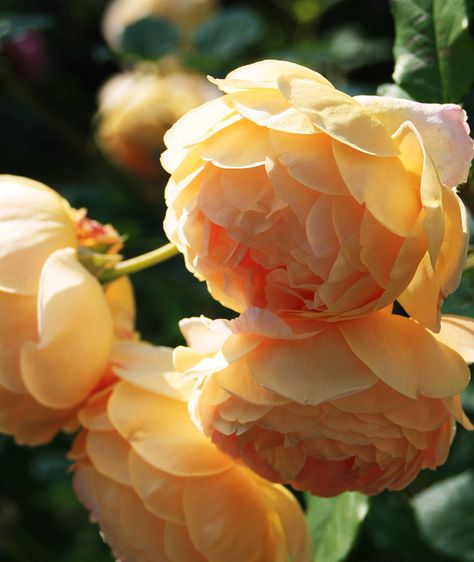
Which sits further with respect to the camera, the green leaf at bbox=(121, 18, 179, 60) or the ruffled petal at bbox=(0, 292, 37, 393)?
the green leaf at bbox=(121, 18, 179, 60)

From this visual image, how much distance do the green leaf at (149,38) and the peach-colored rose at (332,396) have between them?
2.13ft

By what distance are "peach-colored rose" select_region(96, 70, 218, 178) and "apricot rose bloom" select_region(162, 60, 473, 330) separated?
884 millimetres

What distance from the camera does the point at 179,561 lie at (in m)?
0.70

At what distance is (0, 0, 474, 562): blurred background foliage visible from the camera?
2.35 feet

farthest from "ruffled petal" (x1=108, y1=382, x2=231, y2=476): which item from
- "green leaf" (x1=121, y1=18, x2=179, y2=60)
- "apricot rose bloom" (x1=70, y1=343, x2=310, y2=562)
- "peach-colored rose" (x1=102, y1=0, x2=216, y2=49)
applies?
"peach-colored rose" (x1=102, y1=0, x2=216, y2=49)

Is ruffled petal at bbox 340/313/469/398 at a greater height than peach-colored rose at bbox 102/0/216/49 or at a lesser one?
greater

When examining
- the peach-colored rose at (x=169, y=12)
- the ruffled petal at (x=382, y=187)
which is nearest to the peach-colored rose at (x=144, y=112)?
the peach-colored rose at (x=169, y=12)

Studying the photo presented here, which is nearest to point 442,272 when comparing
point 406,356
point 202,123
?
point 406,356

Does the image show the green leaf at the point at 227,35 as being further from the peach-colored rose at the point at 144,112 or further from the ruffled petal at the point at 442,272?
the ruffled petal at the point at 442,272

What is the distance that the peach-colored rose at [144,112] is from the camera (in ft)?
4.70

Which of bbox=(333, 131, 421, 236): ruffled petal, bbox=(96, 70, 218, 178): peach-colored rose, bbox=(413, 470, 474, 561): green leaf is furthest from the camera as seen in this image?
bbox=(96, 70, 218, 178): peach-colored rose

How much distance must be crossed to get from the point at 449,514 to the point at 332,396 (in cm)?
45

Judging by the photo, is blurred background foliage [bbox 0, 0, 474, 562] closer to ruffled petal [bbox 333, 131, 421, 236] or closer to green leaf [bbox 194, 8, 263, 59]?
green leaf [bbox 194, 8, 263, 59]

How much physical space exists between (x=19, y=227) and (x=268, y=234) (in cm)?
25
